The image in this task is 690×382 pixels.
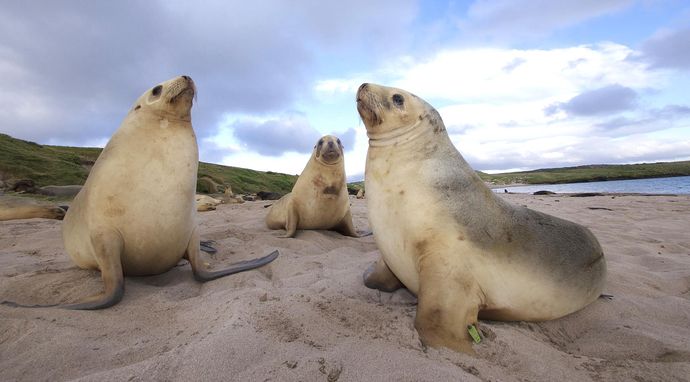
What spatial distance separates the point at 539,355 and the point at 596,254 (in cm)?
117

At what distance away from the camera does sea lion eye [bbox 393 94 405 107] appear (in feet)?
9.62

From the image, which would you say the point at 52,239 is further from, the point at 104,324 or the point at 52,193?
the point at 52,193

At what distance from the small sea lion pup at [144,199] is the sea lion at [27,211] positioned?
5.25 meters

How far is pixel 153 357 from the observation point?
1632mm

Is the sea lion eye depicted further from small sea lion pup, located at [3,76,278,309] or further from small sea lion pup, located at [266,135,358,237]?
small sea lion pup, located at [266,135,358,237]

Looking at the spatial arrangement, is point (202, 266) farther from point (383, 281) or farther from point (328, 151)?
point (328, 151)

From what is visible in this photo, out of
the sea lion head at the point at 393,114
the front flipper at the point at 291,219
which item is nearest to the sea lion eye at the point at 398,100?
the sea lion head at the point at 393,114

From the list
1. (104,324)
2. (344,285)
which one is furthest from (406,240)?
(104,324)

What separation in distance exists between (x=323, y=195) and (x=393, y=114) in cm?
314

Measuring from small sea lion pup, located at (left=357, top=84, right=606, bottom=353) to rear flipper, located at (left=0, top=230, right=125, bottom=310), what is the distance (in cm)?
176

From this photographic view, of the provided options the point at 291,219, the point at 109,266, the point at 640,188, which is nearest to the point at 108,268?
the point at 109,266

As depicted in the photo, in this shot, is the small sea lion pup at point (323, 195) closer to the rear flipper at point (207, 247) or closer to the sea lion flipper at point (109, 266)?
the rear flipper at point (207, 247)

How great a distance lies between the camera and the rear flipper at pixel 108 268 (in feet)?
8.24

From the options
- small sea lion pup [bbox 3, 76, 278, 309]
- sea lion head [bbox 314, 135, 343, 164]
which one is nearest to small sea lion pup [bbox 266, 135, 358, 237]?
sea lion head [bbox 314, 135, 343, 164]
